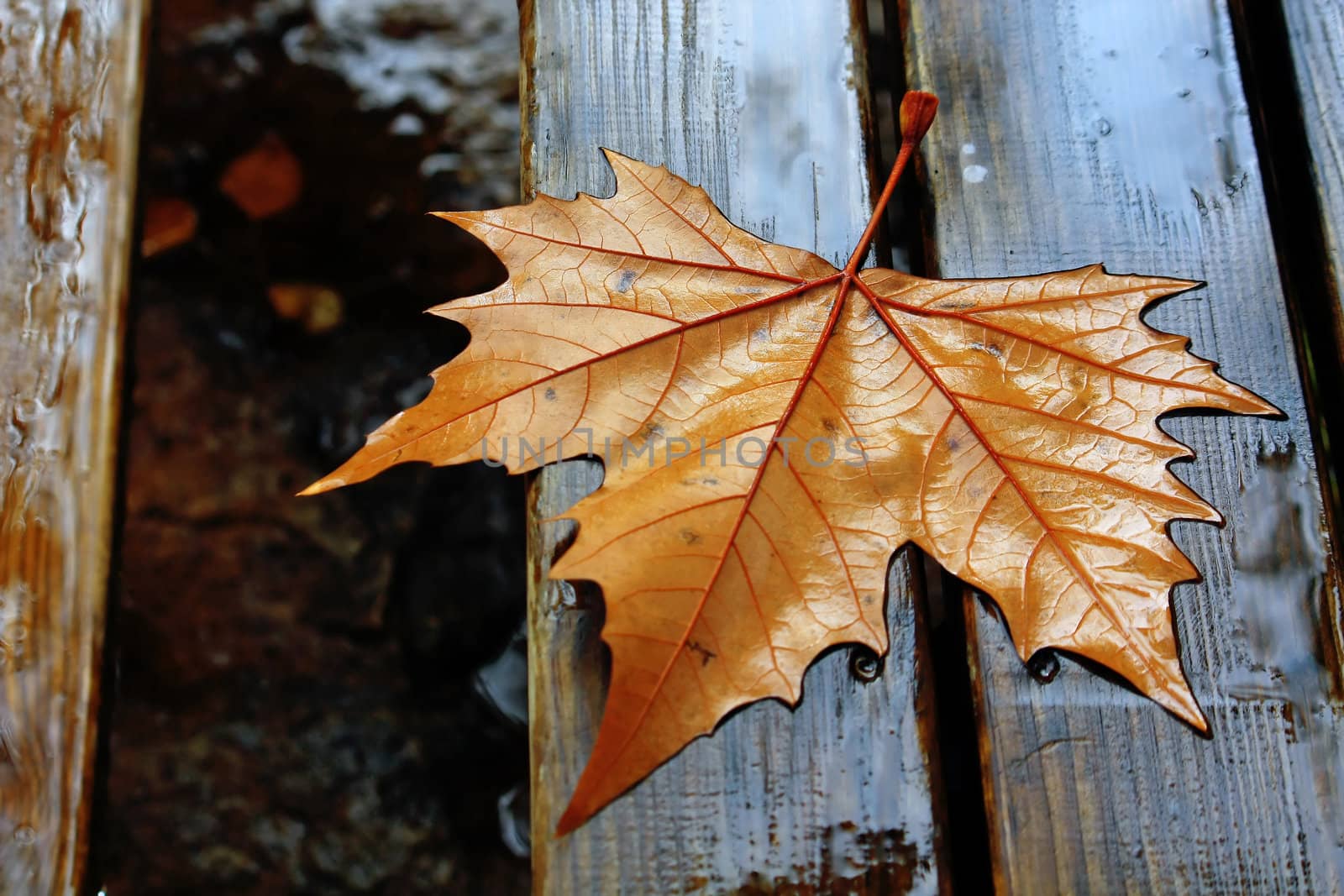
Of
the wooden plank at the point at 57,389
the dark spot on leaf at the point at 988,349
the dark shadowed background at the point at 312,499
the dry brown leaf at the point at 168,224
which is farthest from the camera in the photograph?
the dry brown leaf at the point at 168,224

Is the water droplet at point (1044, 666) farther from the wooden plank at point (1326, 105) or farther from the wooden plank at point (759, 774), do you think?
the wooden plank at point (1326, 105)

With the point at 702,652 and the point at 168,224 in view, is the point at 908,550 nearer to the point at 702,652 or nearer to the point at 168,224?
the point at 702,652

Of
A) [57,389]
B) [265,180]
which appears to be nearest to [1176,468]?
[57,389]

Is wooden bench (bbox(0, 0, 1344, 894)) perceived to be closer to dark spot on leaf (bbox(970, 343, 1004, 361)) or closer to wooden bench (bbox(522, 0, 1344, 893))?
wooden bench (bbox(522, 0, 1344, 893))

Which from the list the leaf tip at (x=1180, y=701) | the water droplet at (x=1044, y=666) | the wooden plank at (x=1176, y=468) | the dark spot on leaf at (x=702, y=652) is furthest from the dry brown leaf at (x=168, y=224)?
the leaf tip at (x=1180, y=701)

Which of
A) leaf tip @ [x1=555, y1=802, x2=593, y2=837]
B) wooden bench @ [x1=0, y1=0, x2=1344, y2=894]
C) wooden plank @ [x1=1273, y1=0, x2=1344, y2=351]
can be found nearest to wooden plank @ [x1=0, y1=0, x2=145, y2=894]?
wooden bench @ [x1=0, y1=0, x2=1344, y2=894]

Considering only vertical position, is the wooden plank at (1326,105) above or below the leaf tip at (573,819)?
above
